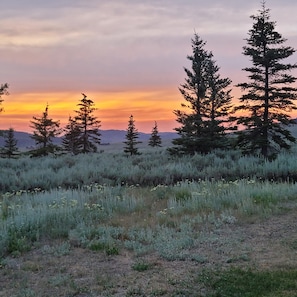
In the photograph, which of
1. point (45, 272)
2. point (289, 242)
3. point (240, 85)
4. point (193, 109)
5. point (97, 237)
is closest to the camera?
point (45, 272)

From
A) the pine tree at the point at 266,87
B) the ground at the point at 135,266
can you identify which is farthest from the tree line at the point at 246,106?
the ground at the point at 135,266

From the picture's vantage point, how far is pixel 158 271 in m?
5.80

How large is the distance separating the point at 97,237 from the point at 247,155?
1426cm

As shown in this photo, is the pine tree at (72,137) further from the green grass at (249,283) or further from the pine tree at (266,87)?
the green grass at (249,283)

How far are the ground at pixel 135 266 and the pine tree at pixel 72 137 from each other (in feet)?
114

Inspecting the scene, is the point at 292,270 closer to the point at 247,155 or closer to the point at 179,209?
the point at 179,209

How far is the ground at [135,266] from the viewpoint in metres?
5.22

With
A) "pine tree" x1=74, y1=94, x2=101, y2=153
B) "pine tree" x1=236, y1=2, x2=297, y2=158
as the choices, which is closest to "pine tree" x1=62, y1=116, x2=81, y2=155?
"pine tree" x1=74, y1=94, x2=101, y2=153

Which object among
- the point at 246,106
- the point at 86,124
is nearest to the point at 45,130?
the point at 86,124

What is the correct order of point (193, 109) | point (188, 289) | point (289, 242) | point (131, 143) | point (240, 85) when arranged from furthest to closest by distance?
point (131, 143) < point (193, 109) < point (240, 85) < point (289, 242) < point (188, 289)

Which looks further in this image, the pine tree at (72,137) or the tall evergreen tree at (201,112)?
the pine tree at (72,137)

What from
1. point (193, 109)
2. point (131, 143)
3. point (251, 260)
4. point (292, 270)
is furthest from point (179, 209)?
point (131, 143)

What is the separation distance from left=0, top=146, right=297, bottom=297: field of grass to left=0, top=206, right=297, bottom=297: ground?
0.05 ft

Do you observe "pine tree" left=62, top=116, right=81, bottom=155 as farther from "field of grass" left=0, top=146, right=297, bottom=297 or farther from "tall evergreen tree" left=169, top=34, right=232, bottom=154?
"field of grass" left=0, top=146, right=297, bottom=297
